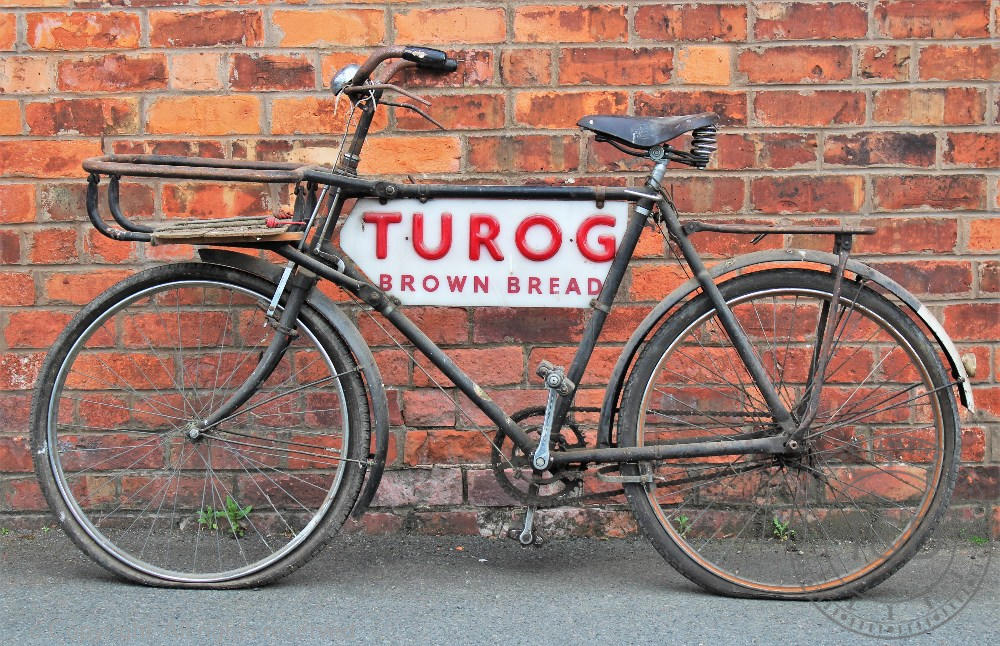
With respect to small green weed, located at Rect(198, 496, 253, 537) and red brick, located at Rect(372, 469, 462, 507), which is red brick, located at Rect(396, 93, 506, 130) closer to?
red brick, located at Rect(372, 469, 462, 507)

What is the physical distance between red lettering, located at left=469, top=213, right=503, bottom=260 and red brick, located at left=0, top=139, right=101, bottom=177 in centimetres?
129

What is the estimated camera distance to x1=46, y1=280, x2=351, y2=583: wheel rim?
A: 3213 mm

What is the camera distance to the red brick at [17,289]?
3236mm

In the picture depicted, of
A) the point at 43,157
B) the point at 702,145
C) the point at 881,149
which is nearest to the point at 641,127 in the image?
the point at 702,145

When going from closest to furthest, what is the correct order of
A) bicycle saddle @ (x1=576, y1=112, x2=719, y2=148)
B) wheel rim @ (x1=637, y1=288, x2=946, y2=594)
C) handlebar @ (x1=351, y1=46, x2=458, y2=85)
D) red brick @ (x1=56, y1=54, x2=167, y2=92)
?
bicycle saddle @ (x1=576, y1=112, x2=719, y2=148) < handlebar @ (x1=351, y1=46, x2=458, y2=85) < wheel rim @ (x1=637, y1=288, x2=946, y2=594) < red brick @ (x1=56, y1=54, x2=167, y2=92)

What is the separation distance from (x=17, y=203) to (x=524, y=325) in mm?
1617

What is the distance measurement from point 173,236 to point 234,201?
587mm

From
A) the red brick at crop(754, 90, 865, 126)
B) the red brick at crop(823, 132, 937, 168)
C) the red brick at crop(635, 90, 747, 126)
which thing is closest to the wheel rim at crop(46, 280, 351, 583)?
the red brick at crop(635, 90, 747, 126)

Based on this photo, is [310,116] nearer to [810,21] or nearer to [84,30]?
[84,30]

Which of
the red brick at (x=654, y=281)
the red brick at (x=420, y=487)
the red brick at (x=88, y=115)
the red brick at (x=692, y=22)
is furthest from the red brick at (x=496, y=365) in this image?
the red brick at (x=88, y=115)

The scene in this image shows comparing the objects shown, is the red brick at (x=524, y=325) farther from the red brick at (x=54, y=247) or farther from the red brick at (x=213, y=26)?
the red brick at (x=54, y=247)

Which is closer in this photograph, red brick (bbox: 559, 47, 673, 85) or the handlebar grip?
the handlebar grip

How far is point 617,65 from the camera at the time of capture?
3.13 metres

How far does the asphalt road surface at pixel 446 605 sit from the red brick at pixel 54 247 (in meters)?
0.88
